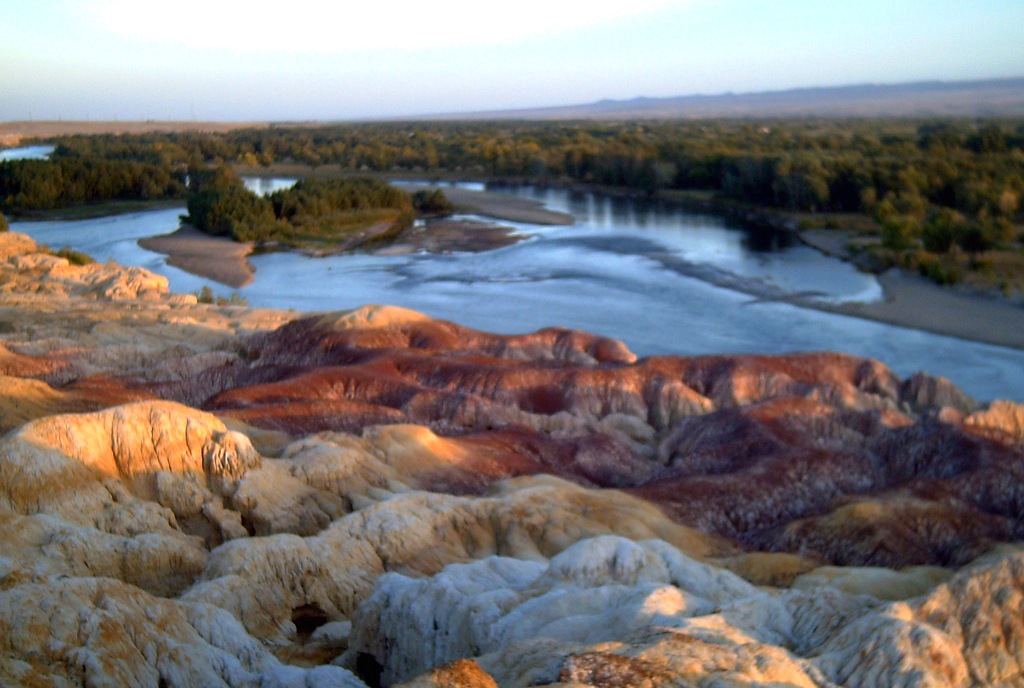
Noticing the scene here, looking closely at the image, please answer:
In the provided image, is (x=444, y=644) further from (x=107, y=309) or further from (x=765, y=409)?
(x=107, y=309)

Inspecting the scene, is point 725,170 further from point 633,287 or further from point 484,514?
point 484,514

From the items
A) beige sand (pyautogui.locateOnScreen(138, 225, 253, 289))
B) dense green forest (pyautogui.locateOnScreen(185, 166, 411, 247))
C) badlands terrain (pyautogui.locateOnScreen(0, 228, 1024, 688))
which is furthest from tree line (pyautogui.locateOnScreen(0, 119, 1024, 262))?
badlands terrain (pyautogui.locateOnScreen(0, 228, 1024, 688))

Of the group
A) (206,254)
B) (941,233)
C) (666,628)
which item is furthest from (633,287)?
(666,628)

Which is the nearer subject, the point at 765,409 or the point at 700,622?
the point at 700,622

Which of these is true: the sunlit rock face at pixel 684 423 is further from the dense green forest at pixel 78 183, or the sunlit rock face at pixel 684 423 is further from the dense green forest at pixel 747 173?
the dense green forest at pixel 78 183

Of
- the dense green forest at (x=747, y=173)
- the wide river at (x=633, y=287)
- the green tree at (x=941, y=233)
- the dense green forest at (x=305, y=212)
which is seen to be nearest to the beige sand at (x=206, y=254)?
the wide river at (x=633, y=287)

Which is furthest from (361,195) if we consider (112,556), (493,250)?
(112,556)
